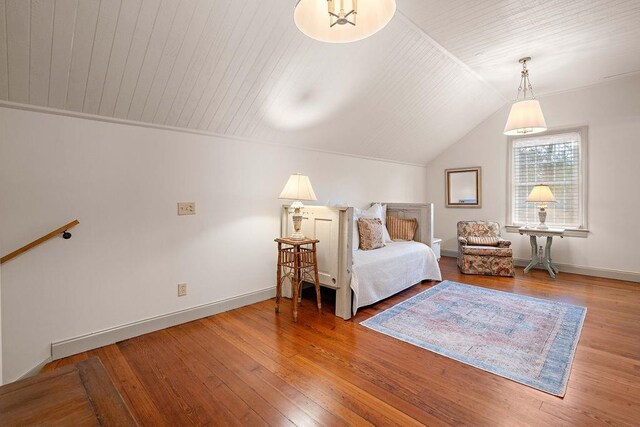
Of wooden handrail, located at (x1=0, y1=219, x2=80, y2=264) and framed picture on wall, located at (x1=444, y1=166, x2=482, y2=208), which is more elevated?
framed picture on wall, located at (x1=444, y1=166, x2=482, y2=208)

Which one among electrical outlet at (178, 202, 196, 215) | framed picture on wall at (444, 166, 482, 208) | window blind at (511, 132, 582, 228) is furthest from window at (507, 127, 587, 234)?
electrical outlet at (178, 202, 196, 215)

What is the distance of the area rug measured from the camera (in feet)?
6.82

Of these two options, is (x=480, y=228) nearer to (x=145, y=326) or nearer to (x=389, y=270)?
Answer: (x=389, y=270)

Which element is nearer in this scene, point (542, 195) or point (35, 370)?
point (35, 370)

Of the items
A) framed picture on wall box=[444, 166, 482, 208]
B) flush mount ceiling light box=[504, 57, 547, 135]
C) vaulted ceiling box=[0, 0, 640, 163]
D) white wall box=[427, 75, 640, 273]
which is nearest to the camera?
vaulted ceiling box=[0, 0, 640, 163]

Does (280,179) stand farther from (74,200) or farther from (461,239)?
(461,239)

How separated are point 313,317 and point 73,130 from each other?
2448 mm

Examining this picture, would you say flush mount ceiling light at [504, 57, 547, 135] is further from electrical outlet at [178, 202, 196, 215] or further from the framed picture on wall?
electrical outlet at [178, 202, 196, 215]

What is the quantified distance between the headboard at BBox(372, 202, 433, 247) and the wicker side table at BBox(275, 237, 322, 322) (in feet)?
5.98

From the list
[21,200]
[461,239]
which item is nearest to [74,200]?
[21,200]

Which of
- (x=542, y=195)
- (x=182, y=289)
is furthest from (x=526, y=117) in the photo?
(x=182, y=289)

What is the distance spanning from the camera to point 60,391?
0.70 metres

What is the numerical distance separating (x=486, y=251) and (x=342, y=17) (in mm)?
4199

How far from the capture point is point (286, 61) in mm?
2600
